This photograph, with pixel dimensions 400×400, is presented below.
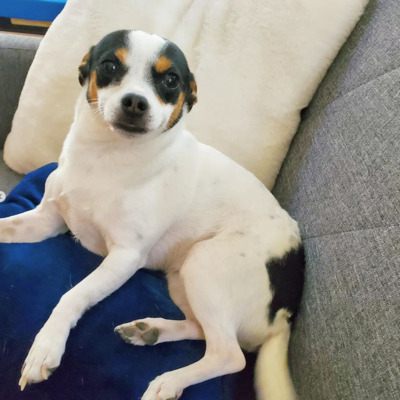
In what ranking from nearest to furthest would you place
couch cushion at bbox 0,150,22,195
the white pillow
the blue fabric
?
1. the blue fabric
2. the white pillow
3. couch cushion at bbox 0,150,22,195

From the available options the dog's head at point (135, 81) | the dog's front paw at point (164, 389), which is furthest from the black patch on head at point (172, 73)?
the dog's front paw at point (164, 389)

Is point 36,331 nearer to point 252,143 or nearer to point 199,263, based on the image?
point 199,263

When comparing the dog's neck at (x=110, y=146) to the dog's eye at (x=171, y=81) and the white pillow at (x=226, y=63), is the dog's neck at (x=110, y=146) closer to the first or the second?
the dog's eye at (x=171, y=81)

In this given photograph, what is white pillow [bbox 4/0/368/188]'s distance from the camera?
4.67ft

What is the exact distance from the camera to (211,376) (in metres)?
1.00

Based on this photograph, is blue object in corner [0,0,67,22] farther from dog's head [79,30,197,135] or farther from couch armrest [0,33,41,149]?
dog's head [79,30,197,135]

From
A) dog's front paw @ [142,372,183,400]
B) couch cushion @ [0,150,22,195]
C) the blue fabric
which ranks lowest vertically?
couch cushion @ [0,150,22,195]

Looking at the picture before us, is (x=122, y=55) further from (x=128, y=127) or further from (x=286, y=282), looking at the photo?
(x=286, y=282)

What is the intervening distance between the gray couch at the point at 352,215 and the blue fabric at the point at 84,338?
0.86ft

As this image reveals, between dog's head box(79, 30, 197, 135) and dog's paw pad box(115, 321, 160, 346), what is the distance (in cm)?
46

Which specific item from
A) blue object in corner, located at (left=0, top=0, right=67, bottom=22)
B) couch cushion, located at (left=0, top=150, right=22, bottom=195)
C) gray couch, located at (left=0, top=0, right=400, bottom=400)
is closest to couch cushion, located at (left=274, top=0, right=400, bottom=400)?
gray couch, located at (left=0, top=0, right=400, bottom=400)

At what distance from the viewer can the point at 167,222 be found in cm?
122

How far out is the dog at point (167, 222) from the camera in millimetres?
1036

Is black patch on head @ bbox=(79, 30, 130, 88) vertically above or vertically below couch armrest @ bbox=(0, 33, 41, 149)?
above
